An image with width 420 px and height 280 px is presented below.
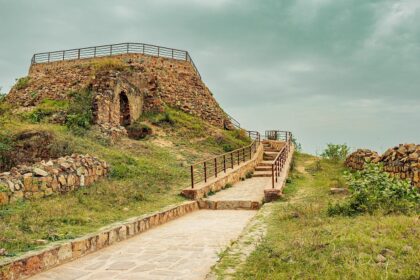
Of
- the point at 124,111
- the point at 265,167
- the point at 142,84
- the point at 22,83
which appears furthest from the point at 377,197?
the point at 22,83

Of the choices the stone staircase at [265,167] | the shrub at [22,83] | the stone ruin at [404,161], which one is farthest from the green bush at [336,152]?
the shrub at [22,83]

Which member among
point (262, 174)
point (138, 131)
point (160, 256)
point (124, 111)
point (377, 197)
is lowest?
point (160, 256)

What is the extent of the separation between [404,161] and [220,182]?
21.4 ft

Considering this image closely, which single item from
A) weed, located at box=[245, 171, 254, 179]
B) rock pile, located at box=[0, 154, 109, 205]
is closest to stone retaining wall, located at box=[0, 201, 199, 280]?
rock pile, located at box=[0, 154, 109, 205]

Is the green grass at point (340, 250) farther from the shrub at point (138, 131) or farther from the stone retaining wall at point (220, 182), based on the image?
the shrub at point (138, 131)

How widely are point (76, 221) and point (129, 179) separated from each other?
4.88 metres

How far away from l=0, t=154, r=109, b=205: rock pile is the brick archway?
39.6 feet

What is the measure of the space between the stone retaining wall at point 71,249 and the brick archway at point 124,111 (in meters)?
15.6

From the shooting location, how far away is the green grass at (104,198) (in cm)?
653

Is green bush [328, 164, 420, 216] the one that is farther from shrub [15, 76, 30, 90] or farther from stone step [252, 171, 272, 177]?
shrub [15, 76, 30, 90]

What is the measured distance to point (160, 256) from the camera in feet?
19.7

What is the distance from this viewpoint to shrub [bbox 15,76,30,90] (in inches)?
1172

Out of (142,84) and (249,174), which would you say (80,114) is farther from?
(249,174)

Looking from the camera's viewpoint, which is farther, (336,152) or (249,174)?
(336,152)
